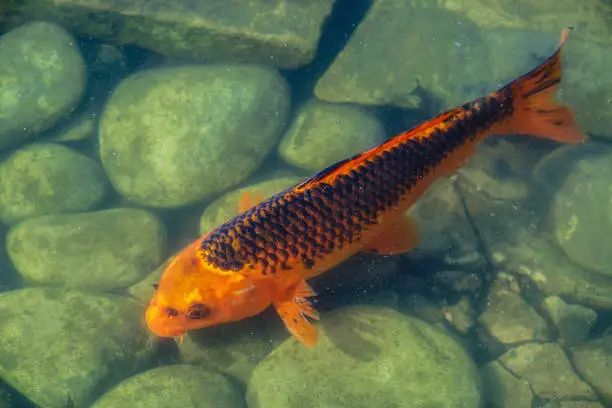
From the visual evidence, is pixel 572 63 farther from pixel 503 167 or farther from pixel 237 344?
pixel 237 344

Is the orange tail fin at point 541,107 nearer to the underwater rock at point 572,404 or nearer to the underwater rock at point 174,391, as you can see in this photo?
the underwater rock at point 572,404

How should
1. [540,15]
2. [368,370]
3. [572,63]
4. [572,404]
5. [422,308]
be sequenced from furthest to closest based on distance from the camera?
1. [540,15]
2. [572,63]
3. [422,308]
4. [572,404]
5. [368,370]

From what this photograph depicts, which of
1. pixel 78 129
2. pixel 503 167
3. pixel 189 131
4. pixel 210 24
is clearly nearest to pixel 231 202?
pixel 189 131

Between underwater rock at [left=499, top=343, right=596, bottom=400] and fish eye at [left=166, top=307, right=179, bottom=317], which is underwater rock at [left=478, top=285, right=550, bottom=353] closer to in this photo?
underwater rock at [left=499, top=343, right=596, bottom=400]

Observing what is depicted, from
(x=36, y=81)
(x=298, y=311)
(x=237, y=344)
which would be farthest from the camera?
(x=36, y=81)

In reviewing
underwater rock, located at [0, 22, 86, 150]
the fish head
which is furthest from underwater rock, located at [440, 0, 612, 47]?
underwater rock, located at [0, 22, 86, 150]

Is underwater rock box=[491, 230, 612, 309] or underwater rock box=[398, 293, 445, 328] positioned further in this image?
underwater rock box=[491, 230, 612, 309]

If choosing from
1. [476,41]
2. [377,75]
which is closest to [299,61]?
[377,75]
